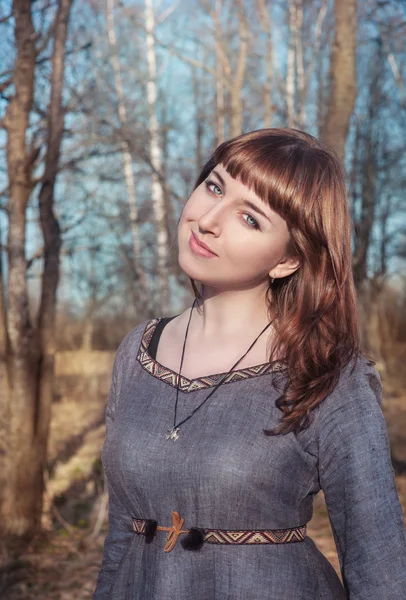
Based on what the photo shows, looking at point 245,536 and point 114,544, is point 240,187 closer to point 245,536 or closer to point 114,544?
point 245,536

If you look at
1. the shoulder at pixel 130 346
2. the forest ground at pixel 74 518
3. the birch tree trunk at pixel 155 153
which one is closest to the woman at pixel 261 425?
the shoulder at pixel 130 346

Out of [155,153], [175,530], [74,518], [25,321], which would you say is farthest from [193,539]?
[155,153]

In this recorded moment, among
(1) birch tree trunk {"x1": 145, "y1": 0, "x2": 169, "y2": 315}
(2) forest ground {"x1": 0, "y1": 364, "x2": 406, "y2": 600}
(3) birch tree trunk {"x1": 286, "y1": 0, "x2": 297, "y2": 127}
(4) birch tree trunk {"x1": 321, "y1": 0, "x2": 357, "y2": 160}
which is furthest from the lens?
(3) birch tree trunk {"x1": 286, "y1": 0, "x2": 297, "y2": 127}

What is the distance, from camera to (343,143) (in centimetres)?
500

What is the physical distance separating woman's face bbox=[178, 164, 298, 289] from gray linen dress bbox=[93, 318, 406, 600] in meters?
0.23

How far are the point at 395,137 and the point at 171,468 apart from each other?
1438 centimetres

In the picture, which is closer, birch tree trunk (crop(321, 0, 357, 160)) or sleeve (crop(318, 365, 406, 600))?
sleeve (crop(318, 365, 406, 600))

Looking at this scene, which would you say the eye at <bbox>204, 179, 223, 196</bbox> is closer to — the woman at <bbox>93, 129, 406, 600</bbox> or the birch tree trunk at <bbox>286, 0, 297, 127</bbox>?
the woman at <bbox>93, 129, 406, 600</bbox>

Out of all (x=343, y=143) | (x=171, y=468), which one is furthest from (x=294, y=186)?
(x=343, y=143)

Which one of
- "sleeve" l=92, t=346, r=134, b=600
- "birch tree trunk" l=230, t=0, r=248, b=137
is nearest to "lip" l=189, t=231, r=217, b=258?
"sleeve" l=92, t=346, r=134, b=600

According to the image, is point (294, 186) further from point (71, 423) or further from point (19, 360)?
point (71, 423)

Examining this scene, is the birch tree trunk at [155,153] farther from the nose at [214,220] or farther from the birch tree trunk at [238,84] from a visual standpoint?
the nose at [214,220]

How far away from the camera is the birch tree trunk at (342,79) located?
4.99m

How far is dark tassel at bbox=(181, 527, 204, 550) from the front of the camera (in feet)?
5.05
